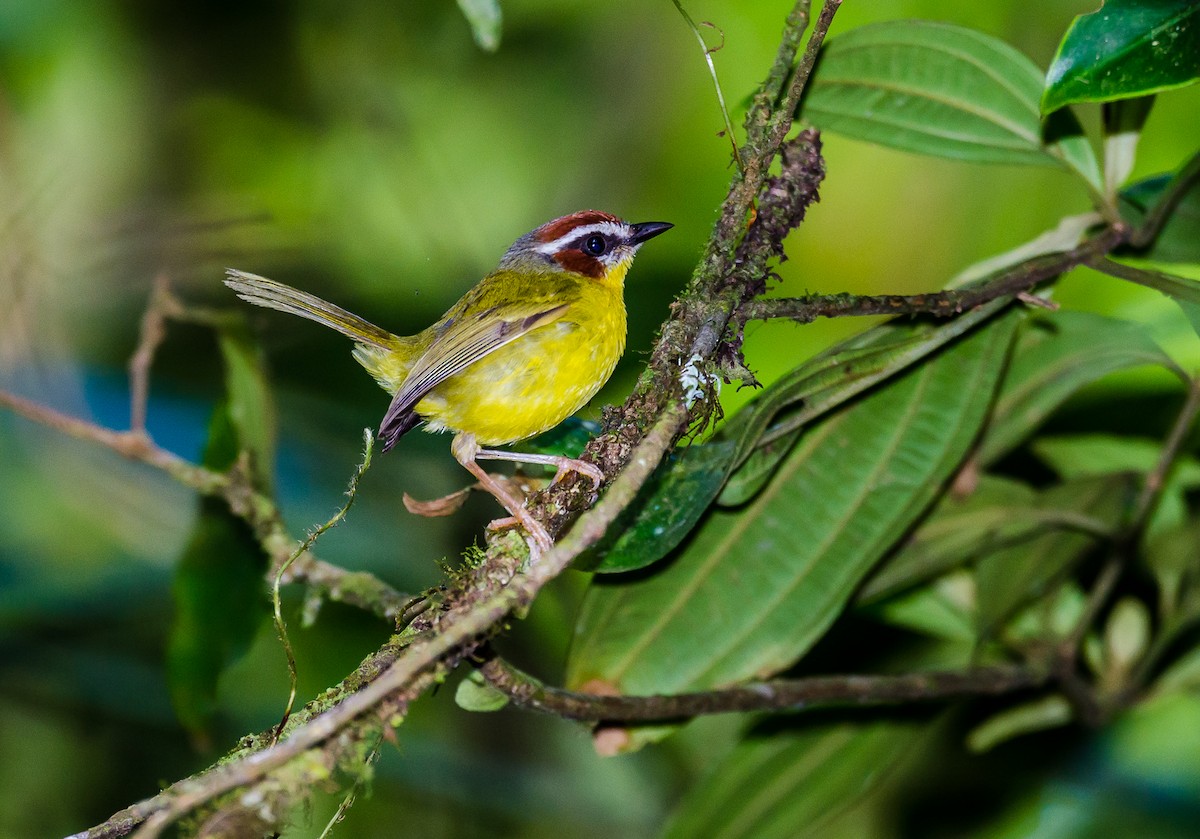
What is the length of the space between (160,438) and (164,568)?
21.7 inches

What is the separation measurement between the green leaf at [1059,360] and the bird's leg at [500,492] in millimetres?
1071

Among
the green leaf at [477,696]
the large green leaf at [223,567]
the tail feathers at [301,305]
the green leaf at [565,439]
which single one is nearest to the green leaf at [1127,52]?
the green leaf at [565,439]

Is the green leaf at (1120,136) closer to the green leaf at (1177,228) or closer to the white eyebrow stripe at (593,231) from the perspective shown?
the green leaf at (1177,228)

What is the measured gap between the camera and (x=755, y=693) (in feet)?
6.34

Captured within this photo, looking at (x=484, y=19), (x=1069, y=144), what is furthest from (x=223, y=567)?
(x=1069, y=144)

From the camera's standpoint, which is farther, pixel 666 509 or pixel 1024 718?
pixel 1024 718

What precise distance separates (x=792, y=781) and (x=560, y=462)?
1148 mm

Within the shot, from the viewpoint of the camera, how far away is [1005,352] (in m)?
1.94

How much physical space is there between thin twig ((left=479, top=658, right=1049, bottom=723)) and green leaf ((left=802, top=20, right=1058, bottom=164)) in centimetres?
108

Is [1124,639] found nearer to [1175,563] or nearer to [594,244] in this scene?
[1175,563]

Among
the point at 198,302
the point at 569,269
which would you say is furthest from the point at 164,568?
the point at 569,269

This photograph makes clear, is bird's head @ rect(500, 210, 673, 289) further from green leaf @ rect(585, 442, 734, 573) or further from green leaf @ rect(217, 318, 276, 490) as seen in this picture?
green leaf @ rect(585, 442, 734, 573)

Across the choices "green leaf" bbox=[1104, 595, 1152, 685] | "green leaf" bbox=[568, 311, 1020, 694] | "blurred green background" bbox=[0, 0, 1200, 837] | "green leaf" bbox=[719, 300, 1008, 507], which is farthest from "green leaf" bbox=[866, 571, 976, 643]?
"blurred green background" bbox=[0, 0, 1200, 837]

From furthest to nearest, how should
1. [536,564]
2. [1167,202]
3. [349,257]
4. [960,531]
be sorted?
[349,257] < [960,531] < [1167,202] < [536,564]
